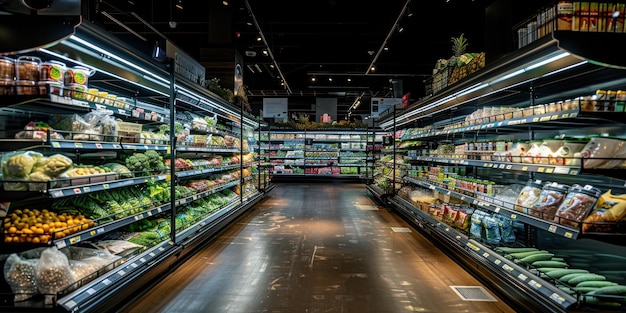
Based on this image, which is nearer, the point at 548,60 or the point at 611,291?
the point at 611,291

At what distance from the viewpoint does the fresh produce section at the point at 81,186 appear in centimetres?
231

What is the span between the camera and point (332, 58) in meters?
14.2

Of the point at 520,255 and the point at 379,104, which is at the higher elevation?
the point at 379,104

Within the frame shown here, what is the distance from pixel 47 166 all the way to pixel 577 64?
408 centimetres

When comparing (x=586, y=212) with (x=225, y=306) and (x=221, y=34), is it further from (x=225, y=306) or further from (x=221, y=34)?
(x=221, y=34)

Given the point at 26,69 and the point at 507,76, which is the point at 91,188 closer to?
the point at 26,69

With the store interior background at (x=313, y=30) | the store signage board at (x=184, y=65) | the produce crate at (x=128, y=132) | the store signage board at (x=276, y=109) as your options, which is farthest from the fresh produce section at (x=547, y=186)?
the store signage board at (x=276, y=109)

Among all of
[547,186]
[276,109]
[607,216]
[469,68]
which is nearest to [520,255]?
[547,186]

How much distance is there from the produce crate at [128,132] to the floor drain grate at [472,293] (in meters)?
3.50

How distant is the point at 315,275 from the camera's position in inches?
151

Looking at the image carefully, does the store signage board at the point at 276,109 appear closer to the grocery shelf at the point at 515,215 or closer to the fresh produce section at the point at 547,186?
the fresh produce section at the point at 547,186

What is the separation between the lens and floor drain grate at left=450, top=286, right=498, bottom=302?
10.6 ft

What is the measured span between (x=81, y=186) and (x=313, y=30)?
10.6 metres

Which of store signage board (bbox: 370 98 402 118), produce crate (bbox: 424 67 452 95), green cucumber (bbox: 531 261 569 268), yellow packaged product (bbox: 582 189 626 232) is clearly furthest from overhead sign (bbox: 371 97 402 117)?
yellow packaged product (bbox: 582 189 626 232)
